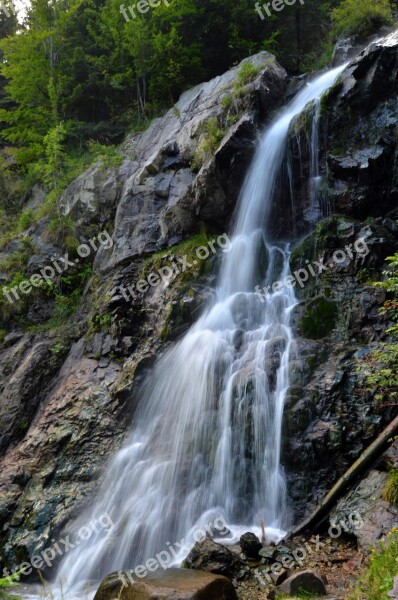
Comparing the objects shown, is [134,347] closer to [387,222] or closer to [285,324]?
[285,324]

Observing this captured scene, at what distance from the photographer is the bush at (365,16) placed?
1460 cm

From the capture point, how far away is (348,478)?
6.41 meters

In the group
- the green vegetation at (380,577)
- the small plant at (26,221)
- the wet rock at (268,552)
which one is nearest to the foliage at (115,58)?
the small plant at (26,221)

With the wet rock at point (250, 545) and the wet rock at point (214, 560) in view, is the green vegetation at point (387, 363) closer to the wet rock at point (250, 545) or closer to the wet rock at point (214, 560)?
the wet rock at point (250, 545)

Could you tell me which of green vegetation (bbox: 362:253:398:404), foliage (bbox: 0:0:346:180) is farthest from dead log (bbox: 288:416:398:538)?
foliage (bbox: 0:0:346:180)

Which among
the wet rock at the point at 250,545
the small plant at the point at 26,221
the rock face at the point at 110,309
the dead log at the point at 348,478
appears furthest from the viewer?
the small plant at the point at 26,221

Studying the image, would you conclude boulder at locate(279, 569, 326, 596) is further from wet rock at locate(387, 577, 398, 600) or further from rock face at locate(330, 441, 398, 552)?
wet rock at locate(387, 577, 398, 600)

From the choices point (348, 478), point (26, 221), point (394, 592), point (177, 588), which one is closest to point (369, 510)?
point (348, 478)

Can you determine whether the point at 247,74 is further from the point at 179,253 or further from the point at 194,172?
the point at 179,253

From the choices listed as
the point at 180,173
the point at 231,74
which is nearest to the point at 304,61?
the point at 231,74

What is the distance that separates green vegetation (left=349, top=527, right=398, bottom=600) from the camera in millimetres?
3953

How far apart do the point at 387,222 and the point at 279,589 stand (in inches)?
274

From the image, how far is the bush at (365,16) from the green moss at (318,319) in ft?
34.9

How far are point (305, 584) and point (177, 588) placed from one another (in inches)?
51.6
